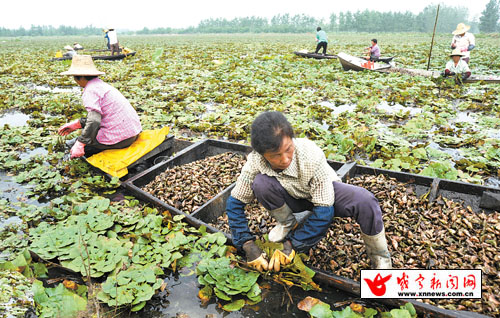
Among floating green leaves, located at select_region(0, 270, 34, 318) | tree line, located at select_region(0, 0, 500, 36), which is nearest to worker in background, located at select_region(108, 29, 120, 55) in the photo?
floating green leaves, located at select_region(0, 270, 34, 318)

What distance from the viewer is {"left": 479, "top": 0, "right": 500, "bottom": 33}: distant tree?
69.0 m

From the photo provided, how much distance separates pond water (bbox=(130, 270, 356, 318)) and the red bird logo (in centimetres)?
18

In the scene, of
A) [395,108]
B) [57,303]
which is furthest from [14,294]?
[395,108]

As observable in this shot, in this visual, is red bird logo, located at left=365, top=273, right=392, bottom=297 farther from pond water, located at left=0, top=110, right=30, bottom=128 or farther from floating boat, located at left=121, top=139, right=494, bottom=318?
pond water, located at left=0, top=110, right=30, bottom=128

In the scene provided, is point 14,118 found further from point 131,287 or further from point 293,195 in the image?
point 293,195

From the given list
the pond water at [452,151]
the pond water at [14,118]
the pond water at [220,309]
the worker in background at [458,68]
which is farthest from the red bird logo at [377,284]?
the worker in background at [458,68]

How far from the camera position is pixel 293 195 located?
2.07m

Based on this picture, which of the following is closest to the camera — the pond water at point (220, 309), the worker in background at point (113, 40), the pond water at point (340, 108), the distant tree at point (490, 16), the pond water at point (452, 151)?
the pond water at point (220, 309)

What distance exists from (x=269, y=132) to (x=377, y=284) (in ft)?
3.78

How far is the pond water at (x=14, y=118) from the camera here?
570cm

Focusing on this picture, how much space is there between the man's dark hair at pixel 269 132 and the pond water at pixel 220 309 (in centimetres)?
104

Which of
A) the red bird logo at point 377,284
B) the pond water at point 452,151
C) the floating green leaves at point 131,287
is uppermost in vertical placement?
the pond water at point 452,151

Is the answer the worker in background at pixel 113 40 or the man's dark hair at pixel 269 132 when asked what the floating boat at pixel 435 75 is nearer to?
the man's dark hair at pixel 269 132

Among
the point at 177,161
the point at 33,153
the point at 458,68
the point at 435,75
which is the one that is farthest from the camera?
the point at 435,75
